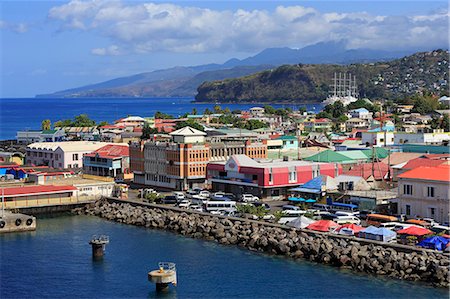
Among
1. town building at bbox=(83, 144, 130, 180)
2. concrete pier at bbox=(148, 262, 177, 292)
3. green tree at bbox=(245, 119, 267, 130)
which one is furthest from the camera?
green tree at bbox=(245, 119, 267, 130)

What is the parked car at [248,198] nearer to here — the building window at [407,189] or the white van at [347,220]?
the white van at [347,220]

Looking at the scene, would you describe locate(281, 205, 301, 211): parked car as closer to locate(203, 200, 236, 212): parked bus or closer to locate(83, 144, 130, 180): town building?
locate(203, 200, 236, 212): parked bus

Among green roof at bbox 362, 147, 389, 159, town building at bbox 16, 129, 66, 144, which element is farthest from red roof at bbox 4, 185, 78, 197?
town building at bbox 16, 129, 66, 144

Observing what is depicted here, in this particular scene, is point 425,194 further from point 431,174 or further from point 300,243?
point 300,243

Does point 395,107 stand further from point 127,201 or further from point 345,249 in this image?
point 345,249

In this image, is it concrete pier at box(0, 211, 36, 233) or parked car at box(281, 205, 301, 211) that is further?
parked car at box(281, 205, 301, 211)
